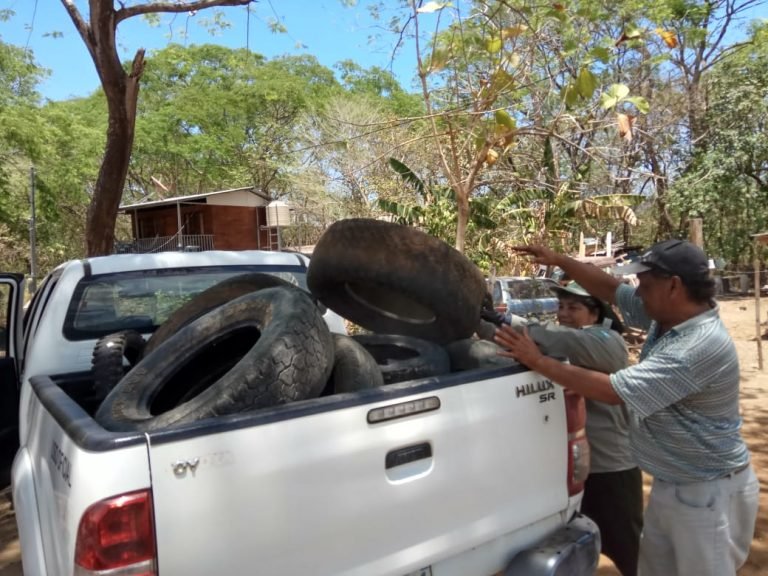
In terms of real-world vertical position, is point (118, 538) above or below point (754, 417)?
above

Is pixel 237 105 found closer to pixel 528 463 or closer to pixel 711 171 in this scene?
pixel 711 171

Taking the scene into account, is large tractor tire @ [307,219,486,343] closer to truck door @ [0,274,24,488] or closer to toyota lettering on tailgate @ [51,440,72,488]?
toyota lettering on tailgate @ [51,440,72,488]

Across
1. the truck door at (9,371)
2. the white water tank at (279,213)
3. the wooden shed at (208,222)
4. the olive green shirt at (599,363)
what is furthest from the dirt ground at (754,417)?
the wooden shed at (208,222)

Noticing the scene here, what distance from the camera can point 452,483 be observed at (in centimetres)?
219

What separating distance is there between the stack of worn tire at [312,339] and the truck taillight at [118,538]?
315 mm

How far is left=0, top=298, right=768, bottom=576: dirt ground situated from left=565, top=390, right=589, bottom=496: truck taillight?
1522 mm

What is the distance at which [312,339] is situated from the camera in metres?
2.20

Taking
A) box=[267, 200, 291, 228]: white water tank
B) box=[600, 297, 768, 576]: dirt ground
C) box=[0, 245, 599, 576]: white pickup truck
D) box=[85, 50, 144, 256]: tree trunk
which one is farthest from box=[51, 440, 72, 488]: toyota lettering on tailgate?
box=[267, 200, 291, 228]: white water tank

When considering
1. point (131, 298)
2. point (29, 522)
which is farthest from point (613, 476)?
point (131, 298)

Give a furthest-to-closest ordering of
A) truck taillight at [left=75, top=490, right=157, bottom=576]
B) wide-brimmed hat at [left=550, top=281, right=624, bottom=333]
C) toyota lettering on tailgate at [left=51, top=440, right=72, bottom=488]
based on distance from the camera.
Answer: wide-brimmed hat at [left=550, top=281, right=624, bottom=333], toyota lettering on tailgate at [left=51, top=440, right=72, bottom=488], truck taillight at [left=75, top=490, right=157, bottom=576]

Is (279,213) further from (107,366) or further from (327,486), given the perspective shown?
(327,486)

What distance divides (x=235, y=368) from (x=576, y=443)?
1439 mm

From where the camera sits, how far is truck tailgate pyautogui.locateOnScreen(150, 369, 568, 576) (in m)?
1.69

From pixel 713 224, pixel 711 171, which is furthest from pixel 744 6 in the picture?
pixel 713 224
